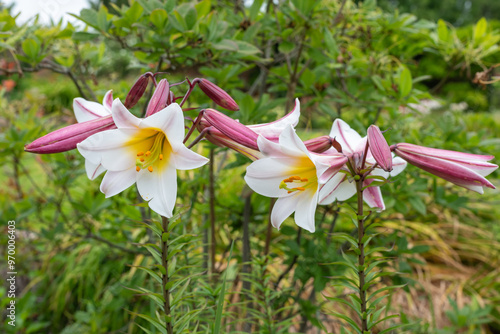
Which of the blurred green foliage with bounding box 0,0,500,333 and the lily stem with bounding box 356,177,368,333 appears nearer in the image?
the lily stem with bounding box 356,177,368,333

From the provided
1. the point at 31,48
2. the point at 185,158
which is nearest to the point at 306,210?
the point at 185,158

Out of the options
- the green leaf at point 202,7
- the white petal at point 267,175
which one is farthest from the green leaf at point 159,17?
the white petal at point 267,175

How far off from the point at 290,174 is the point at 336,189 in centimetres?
14

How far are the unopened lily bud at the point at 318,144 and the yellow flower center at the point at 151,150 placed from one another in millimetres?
281

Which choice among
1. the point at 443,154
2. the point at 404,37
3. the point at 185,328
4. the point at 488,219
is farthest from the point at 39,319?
the point at 488,219

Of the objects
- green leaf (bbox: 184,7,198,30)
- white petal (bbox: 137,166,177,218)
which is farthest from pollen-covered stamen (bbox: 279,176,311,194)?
green leaf (bbox: 184,7,198,30)

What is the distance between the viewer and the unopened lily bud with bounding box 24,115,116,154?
2.12 feet

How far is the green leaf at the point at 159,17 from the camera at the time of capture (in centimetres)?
112

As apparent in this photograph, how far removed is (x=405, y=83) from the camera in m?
1.36

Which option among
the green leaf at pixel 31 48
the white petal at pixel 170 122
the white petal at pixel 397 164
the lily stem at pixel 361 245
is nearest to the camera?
the white petal at pixel 170 122

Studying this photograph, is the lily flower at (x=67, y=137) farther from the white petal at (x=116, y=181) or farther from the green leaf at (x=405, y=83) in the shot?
the green leaf at (x=405, y=83)

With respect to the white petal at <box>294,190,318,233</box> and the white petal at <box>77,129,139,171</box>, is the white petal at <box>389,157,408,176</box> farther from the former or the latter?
the white petal at <box>77,129,139,171</box>

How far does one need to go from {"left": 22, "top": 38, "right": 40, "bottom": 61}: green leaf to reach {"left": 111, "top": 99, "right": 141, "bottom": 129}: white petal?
2.79 feet

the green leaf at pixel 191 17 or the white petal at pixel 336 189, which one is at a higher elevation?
the green leaf at pixel 191 17
